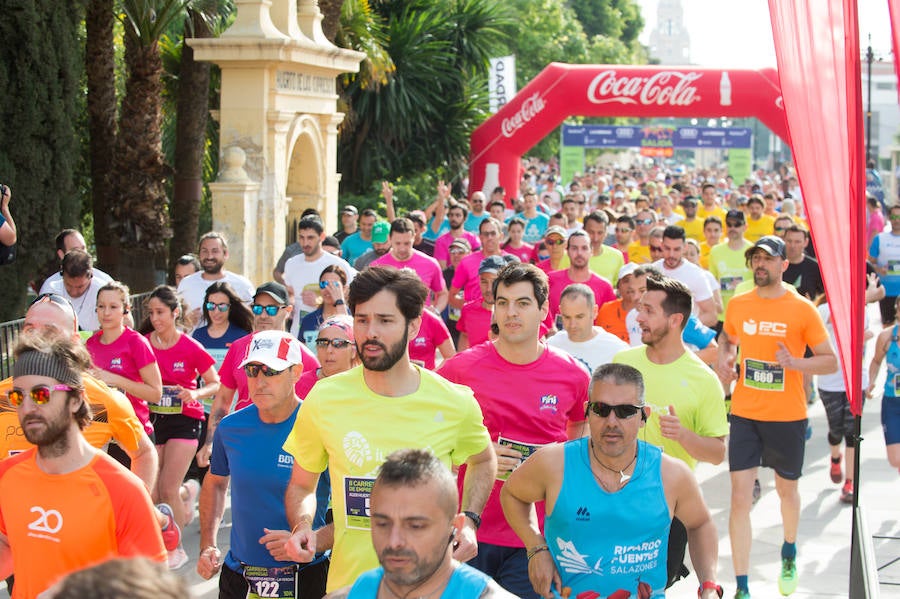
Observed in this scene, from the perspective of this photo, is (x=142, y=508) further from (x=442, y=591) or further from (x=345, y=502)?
(x=442, y=591)

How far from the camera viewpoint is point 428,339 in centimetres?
858

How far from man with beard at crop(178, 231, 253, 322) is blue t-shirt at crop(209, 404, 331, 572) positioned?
4.37 metres

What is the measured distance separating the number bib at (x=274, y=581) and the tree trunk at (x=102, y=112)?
397 inches

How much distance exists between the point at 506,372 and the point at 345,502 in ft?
5.02

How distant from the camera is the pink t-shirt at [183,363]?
812 centimetres

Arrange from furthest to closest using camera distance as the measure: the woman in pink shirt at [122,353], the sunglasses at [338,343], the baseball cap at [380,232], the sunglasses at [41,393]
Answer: the baseball cap at [380,232] → the woman in pink shirt at [122,353] → the sunglasses at [338,343] → the sunglasses at [41,393]

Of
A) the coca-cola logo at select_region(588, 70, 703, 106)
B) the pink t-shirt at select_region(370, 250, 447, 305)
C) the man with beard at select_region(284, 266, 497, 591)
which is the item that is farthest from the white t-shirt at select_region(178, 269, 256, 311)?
the coca-cola logo at select_region(588, 70, 703, 106)

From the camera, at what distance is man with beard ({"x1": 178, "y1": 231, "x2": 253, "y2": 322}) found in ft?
32.2

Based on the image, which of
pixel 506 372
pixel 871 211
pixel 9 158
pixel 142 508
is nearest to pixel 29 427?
pixel 142 508

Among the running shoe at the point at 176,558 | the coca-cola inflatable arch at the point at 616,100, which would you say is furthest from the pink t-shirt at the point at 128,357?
the coca-cola inflatable arch at the point at 616,100

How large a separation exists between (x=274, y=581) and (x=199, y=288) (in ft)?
16.1

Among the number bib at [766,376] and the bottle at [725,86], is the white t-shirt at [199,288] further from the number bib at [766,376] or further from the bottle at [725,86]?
the bottle at [725,86]

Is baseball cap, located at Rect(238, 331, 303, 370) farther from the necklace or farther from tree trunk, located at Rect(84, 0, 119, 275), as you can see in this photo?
tree trunk, located at Rect(84, 0, 119, 275)

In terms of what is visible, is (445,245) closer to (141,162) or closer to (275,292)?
(141,162)
